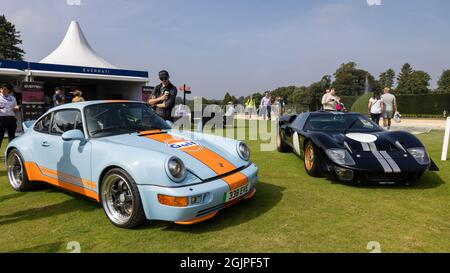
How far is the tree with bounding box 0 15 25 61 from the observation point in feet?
158

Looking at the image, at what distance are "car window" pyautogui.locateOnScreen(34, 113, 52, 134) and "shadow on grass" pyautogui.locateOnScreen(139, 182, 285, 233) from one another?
215cm

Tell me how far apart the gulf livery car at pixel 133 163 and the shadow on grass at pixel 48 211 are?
258mm

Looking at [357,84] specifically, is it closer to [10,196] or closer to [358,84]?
[358,84]

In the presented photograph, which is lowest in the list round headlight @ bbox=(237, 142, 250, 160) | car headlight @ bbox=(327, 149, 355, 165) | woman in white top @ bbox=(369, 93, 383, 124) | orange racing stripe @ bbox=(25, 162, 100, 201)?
orange racing stripe @ bbox=(25, 162, 100, 201)

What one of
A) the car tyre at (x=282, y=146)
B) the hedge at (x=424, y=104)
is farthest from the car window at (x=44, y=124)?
the hedge at (x=424, y=104)

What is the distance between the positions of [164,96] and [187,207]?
10.1 feet

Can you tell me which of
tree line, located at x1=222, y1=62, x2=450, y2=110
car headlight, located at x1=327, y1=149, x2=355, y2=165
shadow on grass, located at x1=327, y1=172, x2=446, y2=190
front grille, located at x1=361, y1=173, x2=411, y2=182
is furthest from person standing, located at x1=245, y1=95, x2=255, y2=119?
tree line, located at x1=222, y1=62, x2=450, y2=110

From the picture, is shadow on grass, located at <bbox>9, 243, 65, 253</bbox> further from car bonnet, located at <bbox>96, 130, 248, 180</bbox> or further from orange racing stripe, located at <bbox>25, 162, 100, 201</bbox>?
car bonnet, located at <bbox>96, 130, 248, 180</bbox>

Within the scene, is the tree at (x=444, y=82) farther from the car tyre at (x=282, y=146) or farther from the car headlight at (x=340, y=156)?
the car headlight at (x=340, y=156)

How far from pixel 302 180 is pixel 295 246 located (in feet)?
7.16

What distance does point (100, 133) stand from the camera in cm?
→ 347
